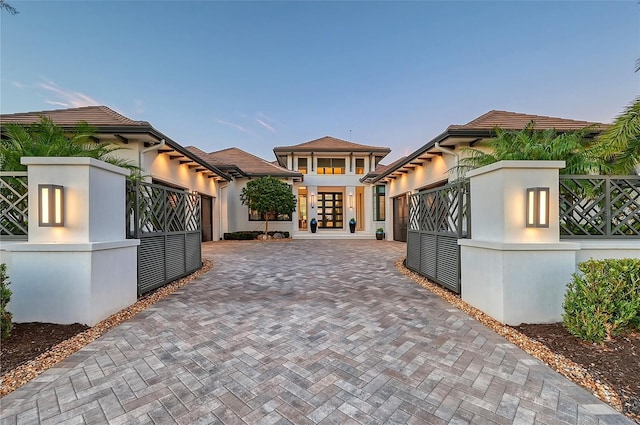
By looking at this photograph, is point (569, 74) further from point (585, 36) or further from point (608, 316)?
point (608, 316)

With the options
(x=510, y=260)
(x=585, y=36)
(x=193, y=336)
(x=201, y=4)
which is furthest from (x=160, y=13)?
(x=585, y=36)

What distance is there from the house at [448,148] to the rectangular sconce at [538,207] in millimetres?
3261

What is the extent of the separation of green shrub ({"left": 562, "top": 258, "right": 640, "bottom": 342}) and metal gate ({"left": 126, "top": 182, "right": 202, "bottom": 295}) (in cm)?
625

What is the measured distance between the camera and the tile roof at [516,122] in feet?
28.5

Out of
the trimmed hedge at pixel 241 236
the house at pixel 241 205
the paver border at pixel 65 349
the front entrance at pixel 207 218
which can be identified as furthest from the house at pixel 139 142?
the paver border at pixel 65 349

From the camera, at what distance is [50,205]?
3.29 metres

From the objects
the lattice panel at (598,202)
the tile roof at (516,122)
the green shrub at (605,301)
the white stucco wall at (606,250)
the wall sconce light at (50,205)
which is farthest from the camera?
the tile roof at (516,122)

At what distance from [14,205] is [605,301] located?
24.7ft

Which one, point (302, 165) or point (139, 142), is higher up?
point (302, 165)

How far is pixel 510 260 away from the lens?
3.54 metres

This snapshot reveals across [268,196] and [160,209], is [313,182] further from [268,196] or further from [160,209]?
[160,209]

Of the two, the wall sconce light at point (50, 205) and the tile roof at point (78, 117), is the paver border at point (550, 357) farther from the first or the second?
the tile roof at point (78, 117)

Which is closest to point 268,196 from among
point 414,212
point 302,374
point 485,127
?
point 414,212

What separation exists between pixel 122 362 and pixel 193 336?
2.38ft
